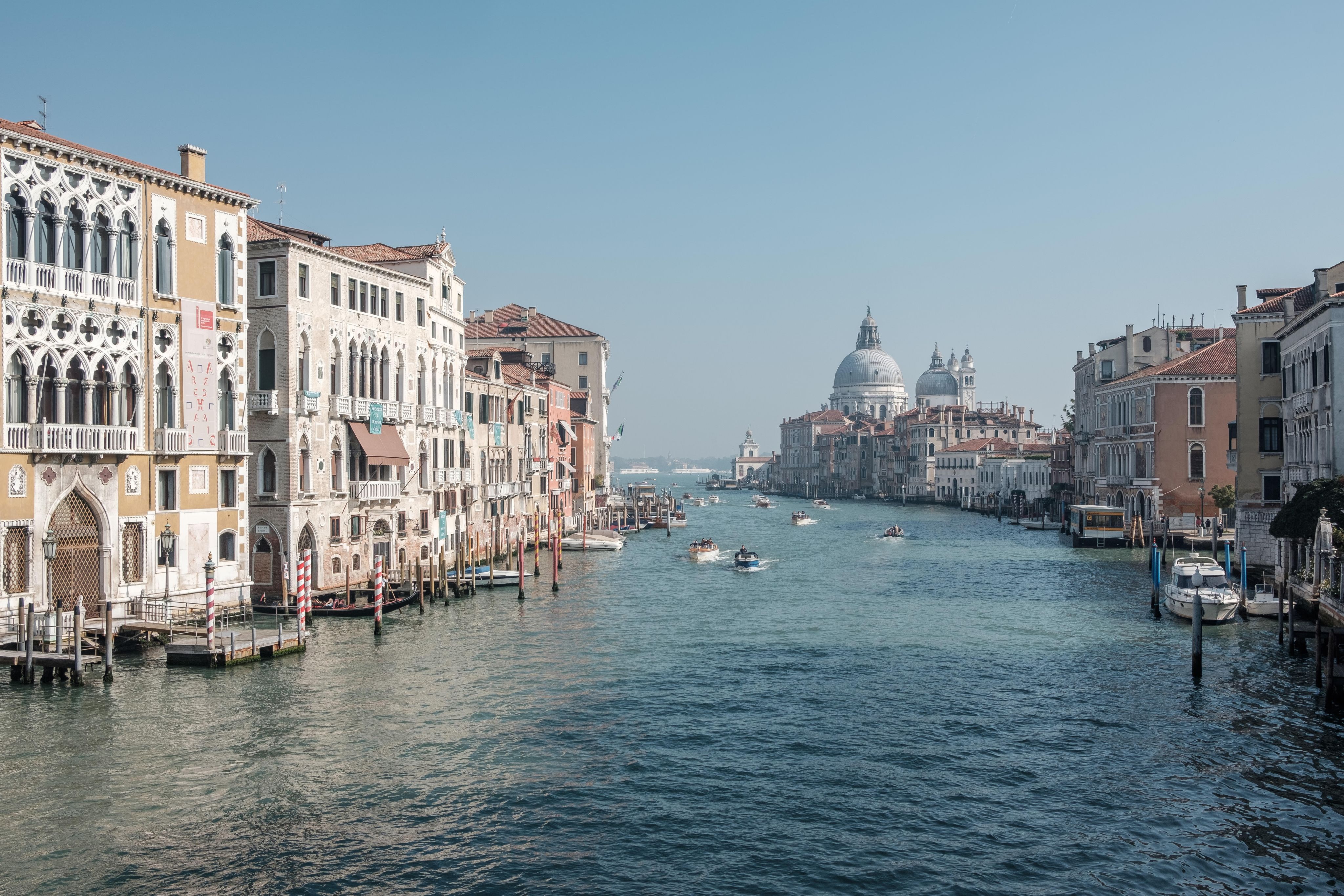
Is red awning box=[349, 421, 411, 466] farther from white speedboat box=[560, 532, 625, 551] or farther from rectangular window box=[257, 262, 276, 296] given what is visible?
white speedboat box=[560, 532, 625, 551]

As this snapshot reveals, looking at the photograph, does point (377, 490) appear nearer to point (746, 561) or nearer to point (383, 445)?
point (383, 445)

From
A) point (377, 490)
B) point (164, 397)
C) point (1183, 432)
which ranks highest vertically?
point (164, 397)

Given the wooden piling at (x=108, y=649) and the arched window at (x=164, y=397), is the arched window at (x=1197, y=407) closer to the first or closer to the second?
the arched window at (x=164, y=397)

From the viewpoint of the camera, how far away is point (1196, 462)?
5406cm

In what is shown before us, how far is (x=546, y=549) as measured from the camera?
5434cm

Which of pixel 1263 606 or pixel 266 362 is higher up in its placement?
pixel 266 362

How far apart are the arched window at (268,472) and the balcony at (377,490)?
288cm

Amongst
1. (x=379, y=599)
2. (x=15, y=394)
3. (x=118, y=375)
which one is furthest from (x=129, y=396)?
(x=379, y=599)

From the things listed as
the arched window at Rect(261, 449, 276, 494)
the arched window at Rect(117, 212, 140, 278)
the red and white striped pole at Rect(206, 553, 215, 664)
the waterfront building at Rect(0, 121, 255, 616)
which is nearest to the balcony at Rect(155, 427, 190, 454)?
the waterfront building at Rect(0, 121, 255, 616)

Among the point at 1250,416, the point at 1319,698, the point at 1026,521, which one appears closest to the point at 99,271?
the point at 1319,698

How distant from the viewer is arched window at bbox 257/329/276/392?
3038 centimetres

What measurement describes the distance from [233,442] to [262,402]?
3.11 m

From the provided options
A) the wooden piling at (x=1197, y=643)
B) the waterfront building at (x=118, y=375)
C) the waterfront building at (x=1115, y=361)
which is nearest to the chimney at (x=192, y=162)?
the waterfront building at (x=118, y=375)

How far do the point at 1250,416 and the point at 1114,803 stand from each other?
91.5 feet
